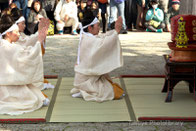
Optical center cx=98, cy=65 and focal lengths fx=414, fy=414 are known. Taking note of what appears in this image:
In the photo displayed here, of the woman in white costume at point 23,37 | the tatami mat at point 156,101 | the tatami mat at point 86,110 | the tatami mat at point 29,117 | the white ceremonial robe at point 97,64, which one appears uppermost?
the woman in white costume at point 23,37

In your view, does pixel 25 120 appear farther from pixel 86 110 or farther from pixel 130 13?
pixel 130 13

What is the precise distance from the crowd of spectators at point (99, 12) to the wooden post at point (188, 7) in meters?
3.97

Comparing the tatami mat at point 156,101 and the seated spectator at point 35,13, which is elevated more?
the seated spectator at point 35,13

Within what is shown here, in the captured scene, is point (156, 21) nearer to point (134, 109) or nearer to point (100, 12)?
point (100, 12)

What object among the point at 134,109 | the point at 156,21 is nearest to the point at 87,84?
the point at 134,109

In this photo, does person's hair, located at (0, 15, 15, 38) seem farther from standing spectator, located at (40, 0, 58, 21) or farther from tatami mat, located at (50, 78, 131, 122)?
standing spectator, located at (40, 0, 58, 21)

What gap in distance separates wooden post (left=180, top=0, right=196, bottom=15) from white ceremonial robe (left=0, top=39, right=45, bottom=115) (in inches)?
120

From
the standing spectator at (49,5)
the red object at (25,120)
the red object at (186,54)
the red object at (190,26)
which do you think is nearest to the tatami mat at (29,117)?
the red object at (25,120)

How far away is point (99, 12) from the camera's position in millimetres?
11812

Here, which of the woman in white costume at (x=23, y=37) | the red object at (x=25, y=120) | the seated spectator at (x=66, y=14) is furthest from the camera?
the seated spectator at (x=66, y=14)

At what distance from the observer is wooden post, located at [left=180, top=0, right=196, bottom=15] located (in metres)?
6.82

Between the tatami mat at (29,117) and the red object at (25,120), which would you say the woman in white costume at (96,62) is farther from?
the red object at (25,120)

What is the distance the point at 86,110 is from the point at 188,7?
10.3 ft

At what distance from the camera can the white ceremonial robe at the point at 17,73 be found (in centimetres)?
487
